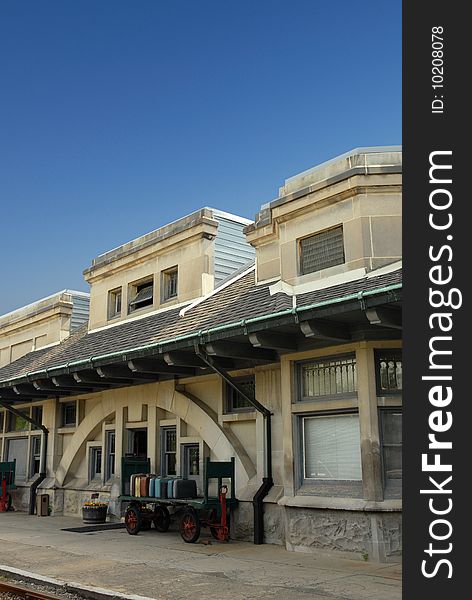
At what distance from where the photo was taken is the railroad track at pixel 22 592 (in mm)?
7812

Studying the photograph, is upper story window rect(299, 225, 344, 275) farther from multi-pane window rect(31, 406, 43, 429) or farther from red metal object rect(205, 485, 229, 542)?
multi-pane window rect(31, 406, 43, 429)

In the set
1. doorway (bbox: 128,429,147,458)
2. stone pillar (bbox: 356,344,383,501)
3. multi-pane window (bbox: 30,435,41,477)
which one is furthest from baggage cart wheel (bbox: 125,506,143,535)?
multi-pane window (bbox: 30,435,41,477)

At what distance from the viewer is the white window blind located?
1065 cm

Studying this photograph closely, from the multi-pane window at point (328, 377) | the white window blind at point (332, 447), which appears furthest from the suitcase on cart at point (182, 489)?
the multi-pane window at point (328, 377)

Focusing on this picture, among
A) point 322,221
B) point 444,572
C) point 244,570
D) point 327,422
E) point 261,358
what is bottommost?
point 244,570

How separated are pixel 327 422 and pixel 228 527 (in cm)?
286

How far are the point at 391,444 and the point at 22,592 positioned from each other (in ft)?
19.0

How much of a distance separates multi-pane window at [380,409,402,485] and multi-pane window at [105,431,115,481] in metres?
8.49

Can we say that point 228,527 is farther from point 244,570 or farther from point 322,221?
point 322,221

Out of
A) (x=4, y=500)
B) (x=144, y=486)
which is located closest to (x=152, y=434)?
(x=144, y=486)

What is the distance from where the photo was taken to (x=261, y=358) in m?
12.1

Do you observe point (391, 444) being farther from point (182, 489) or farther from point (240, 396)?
Result: point (182, 489)

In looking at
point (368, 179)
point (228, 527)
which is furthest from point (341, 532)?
point (368, 179)

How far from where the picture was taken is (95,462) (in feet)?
57.0
